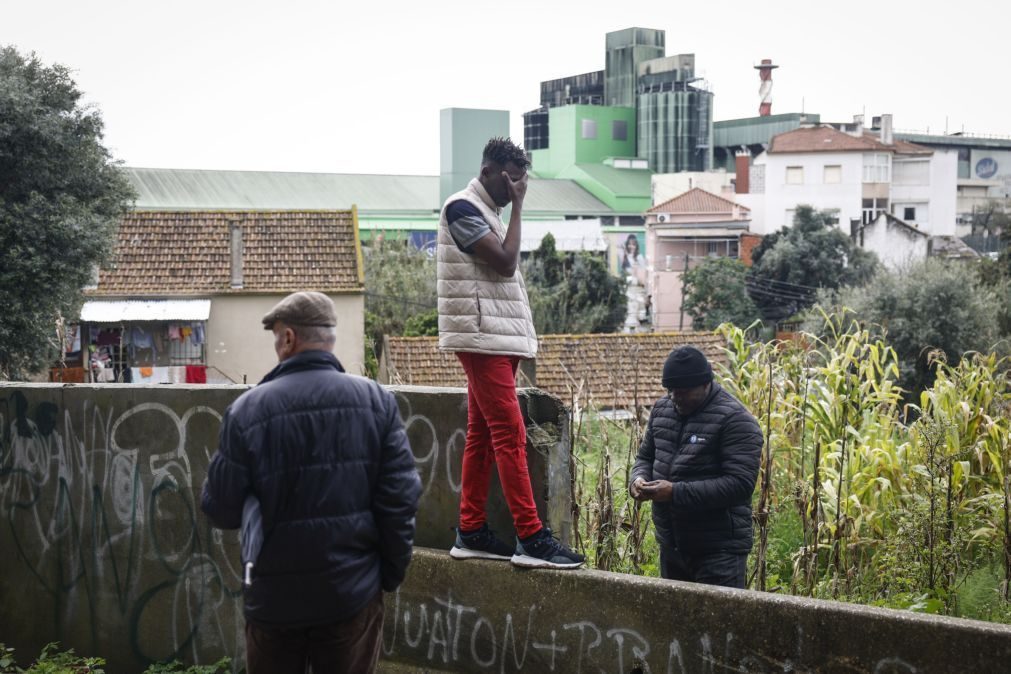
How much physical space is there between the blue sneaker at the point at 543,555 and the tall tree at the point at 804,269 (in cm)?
4575

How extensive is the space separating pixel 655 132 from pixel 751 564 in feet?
256

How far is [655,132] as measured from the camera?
8188cm

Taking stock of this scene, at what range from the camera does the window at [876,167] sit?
2482 inches

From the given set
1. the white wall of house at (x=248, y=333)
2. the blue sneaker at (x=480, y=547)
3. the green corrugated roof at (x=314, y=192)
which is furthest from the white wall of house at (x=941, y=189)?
the blue sneaker at (x=480, y=547)

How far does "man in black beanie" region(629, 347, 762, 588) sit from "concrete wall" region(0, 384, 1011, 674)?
0.43 metres

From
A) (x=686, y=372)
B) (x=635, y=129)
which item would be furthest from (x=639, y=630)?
(x=635, y=129)

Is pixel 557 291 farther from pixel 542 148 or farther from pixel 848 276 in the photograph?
pixel 542 148

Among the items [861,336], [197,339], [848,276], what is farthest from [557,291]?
[861,336]

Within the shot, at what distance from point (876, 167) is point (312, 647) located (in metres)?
64.9

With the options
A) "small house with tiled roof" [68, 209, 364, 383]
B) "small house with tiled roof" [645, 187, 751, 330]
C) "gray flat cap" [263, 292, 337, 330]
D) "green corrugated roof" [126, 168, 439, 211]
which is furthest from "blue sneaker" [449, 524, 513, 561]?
"green corrugated roof" [126, 168, 439, 211]

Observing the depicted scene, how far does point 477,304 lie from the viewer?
179 inches

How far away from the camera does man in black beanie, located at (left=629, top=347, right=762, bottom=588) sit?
15.7ft

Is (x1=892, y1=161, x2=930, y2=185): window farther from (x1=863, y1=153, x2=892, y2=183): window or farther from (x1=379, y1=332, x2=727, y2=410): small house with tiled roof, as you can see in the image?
(x1=379, y1=332, x2=727, y2=410): small house with tiled roof

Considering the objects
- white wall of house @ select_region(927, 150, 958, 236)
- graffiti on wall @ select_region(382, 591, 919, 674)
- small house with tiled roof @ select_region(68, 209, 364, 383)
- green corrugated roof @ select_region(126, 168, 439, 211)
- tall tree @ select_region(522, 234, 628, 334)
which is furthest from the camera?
green corrugated roof @ select_region(126, 168, 439, 211)
